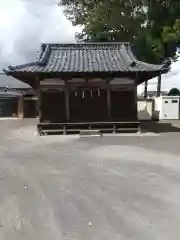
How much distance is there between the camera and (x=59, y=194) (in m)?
8.14

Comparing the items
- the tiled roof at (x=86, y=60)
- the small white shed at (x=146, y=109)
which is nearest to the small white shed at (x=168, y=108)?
the small white shed at (x=146, y=109)

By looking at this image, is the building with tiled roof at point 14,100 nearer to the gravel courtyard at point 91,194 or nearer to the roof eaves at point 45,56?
the roof eaves at point 45,56

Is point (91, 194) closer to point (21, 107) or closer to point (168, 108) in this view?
point (168, 108)

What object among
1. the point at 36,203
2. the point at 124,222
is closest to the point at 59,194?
the point at 36,203

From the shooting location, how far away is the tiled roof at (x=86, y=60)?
22344 millimetres

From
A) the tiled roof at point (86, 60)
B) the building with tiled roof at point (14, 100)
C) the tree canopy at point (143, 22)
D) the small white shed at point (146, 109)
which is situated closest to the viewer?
the tiled roof at point (86, 60)

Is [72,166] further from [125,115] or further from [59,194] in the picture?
[125,115]

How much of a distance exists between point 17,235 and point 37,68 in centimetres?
1729

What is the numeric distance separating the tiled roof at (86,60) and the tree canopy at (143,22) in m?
8.88

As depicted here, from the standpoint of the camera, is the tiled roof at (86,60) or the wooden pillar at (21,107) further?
the wooden pillar at (21,107)

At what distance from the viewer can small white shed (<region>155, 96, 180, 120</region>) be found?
37250mm

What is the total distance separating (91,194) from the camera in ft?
26.6

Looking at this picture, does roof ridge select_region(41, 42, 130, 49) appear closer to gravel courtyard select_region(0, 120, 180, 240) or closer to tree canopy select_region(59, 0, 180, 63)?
tree canopy select_region(59, 0, 180, 63)

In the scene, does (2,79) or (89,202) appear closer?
(89,202)
